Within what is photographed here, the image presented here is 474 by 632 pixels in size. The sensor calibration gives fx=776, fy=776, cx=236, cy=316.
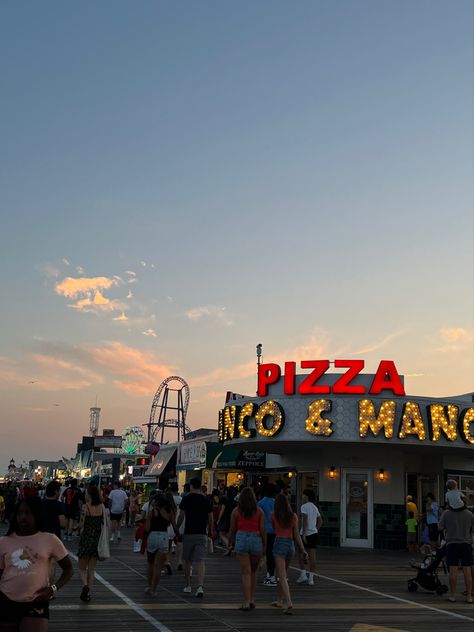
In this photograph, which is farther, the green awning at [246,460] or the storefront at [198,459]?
the storefront at [198,459]

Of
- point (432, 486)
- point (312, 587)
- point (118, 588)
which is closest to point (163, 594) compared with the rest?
point (118, 588)

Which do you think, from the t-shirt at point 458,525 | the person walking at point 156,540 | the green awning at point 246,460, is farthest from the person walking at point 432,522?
the green awning at point 246,460

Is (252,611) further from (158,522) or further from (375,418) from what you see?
(375,418)

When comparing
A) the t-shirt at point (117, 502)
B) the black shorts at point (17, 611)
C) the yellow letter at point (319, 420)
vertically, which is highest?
the yellow letter at point (319, 420)

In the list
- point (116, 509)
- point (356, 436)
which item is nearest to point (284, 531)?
point (356, 436)

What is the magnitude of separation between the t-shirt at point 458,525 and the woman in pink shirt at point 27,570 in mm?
9331

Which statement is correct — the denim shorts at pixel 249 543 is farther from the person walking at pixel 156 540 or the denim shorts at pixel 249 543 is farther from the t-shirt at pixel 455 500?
the t-shirt at pixel 455 500

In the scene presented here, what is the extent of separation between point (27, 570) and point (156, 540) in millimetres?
7605

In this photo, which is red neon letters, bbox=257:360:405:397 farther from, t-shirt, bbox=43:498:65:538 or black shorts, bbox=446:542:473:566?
t-shirt, bbox=43:498:65:538

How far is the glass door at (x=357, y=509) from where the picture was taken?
26250 millimetres

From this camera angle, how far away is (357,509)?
2667cm

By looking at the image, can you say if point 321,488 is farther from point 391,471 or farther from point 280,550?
point 280,550

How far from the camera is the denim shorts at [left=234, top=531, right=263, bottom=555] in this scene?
11.4 m

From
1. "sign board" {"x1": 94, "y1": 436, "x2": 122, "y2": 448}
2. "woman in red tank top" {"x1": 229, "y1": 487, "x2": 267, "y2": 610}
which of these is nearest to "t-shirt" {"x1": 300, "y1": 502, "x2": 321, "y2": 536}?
"woman in red tank top" {"x1": 229, "y1": 487, "x2": 267, "y2": 610}
